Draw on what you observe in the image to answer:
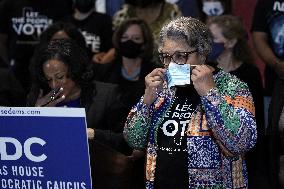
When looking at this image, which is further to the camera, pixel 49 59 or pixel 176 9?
pixel 176 9

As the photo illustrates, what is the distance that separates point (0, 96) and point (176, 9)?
6.63 feet

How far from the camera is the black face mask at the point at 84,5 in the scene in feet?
22.6

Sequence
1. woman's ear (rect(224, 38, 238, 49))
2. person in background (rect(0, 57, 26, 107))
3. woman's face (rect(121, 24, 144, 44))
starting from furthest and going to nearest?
woman's face (rect(121, 24, 144, 44))
woman's ear (rect(224, 38, 238, 49))
person in background (rect(0, 57, 26, 107))

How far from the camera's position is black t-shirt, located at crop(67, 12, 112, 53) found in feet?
22.7

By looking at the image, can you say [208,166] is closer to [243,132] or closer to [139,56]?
[243,132]

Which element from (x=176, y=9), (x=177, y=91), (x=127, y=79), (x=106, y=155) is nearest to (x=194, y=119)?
(x=177, y=91)

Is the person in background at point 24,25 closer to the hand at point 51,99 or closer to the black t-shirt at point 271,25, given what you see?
the black t-shirt at point 271,25

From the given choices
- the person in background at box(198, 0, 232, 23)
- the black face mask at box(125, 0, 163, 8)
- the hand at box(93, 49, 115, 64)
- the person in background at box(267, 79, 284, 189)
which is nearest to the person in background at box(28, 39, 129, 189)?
the person in background at box(267, 79, 284, 189)

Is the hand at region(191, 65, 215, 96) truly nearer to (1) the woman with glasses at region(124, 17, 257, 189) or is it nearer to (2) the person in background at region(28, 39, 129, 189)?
(1) the woman with glasses at region(124, 17, 257, 189)

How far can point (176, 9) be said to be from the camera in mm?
6770

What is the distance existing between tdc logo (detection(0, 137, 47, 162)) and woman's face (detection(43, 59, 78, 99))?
3.44ft

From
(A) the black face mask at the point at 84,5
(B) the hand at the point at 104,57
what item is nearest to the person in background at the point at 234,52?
(B) the hand at the point at 104,57

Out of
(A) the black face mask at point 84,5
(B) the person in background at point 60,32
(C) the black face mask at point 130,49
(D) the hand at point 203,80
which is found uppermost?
(A) the black face mask at point 84,5

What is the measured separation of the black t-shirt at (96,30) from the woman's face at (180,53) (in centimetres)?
323
